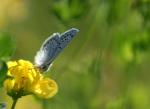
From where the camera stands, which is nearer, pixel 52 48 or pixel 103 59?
pixel 52 48

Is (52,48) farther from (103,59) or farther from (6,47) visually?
(103,59)

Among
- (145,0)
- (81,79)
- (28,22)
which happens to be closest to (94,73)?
(81,79)

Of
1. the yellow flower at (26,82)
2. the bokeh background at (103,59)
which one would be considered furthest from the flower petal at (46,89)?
the bokeh background at (103,59)

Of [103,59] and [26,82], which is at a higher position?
[103,59]

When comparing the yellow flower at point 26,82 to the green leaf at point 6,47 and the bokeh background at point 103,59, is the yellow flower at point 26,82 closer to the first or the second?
the green leaf at point 6,47

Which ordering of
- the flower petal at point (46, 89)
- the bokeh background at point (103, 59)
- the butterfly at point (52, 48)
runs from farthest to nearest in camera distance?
the bokeh background at point (103, 59) < the flower petal at point (46, 89) < the butterfly at point (52, 48)

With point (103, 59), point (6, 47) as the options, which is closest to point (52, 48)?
point (6, 47)
